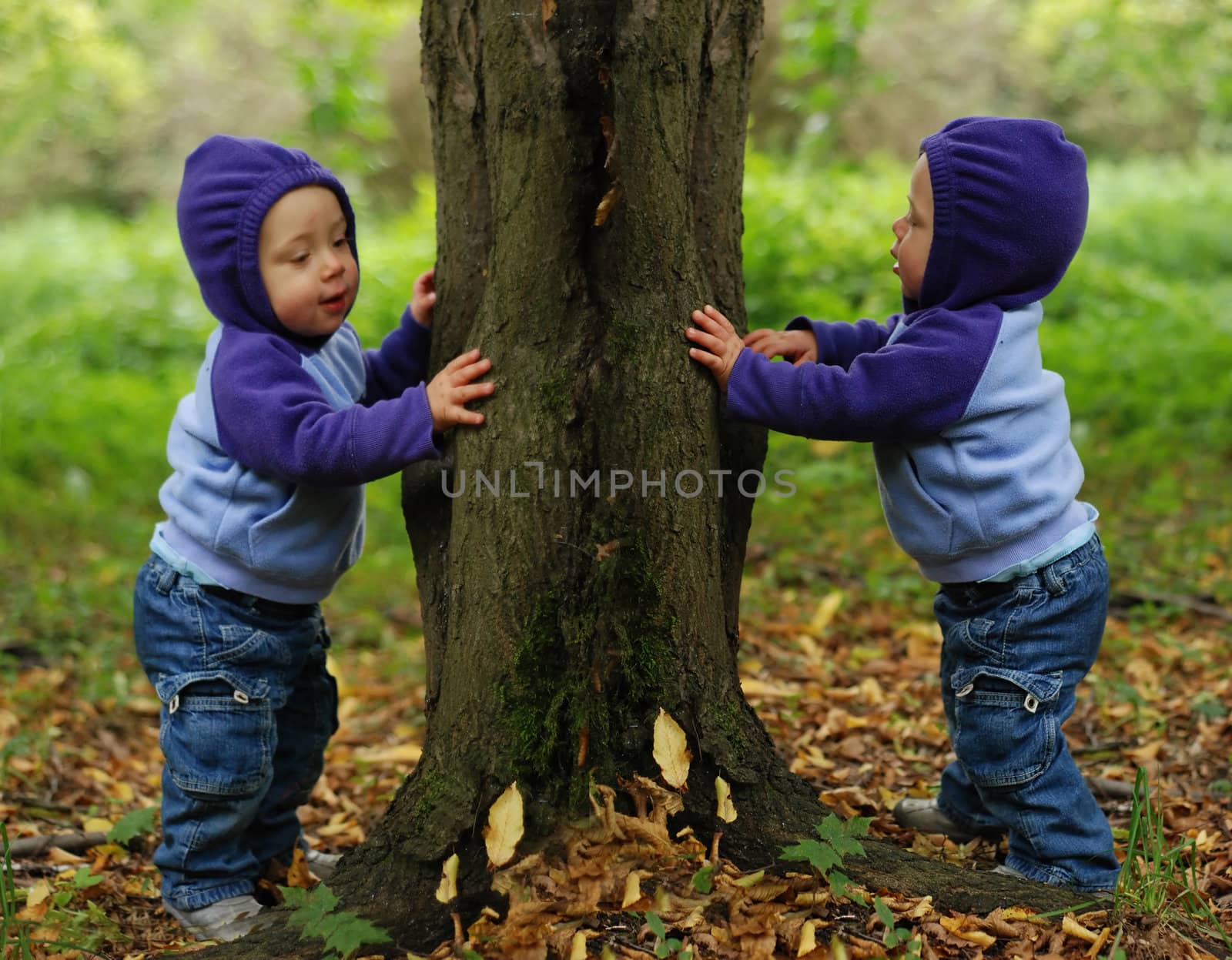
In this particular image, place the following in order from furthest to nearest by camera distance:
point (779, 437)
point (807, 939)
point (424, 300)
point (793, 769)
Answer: point (779, 437) < point (793, 769) < point (424, 300) < point (807, 939)

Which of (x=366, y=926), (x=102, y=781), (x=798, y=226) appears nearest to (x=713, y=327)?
(x=366, y=926)

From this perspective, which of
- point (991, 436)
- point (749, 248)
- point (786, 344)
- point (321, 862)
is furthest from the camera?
point (749, 248)

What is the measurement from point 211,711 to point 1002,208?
2317 millimetres

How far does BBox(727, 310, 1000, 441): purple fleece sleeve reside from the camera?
8.46 ft

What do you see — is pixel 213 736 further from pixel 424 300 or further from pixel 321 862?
pixel 424 300

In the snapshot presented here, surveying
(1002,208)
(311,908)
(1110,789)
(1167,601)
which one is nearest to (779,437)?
(1167,601)

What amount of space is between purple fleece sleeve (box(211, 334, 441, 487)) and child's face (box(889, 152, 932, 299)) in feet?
4.07

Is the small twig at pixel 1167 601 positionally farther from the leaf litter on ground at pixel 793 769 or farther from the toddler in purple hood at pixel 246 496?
the toddler in purple hood at pixel 246 496

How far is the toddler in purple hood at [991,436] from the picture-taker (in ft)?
8.53

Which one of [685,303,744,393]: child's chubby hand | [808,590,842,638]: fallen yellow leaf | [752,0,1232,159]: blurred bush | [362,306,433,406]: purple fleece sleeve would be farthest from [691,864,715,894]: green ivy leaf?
[752,0,1232,159]: blurred bush

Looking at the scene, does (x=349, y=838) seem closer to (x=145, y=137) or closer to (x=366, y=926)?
(x=366, y=926)

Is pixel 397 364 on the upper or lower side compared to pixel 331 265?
lower

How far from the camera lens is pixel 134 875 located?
326 cm

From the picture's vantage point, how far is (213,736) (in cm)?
285
